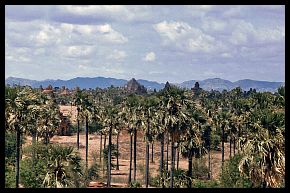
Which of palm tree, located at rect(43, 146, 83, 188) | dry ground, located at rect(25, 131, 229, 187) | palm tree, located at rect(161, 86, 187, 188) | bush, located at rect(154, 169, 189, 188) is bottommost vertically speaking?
dry ground, located at rect(25, 131, 229, 187)

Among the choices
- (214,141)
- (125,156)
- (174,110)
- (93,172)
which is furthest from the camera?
(125,156)

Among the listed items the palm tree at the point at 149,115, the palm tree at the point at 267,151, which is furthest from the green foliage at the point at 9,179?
the palm tree at the point at 267,151

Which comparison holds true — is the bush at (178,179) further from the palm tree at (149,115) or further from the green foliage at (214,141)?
the green foliage at (214,141)

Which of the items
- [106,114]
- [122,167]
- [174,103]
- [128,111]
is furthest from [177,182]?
[122,167]

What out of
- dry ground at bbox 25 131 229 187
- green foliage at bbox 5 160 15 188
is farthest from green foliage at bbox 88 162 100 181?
green foliage at bbox 5 160 15 188

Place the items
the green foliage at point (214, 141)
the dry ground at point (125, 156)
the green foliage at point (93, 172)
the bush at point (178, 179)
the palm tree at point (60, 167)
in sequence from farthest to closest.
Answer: the green foliage at point (214, 141)
the dry ground at point (125, 156)
the green foliage at point (93, 172)
the bush at point (178, 179)
the palm tree at point (60, 167)

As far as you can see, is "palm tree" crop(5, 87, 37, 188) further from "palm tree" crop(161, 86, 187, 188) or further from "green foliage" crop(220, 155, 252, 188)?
"green foliage" crop(220, 155, 252, 188)

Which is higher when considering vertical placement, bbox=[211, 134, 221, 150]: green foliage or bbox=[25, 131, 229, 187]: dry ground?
bbox=[211, 134, 221, 150]: green foliage

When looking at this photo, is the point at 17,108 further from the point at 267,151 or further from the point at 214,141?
the point at 214,141

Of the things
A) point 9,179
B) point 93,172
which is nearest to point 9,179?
point 9,179

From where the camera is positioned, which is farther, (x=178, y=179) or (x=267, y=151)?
(x=178, y=179)

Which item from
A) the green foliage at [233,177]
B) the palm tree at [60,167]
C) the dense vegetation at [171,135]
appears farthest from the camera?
the green foliage at [233,177]

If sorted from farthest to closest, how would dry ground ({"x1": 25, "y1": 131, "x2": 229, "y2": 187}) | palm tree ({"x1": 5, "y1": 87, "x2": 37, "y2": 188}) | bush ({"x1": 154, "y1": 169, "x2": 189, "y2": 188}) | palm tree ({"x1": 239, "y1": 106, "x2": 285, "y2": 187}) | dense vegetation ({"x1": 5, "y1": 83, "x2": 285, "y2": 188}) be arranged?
dry ground ({"x1": 25, "y1": 131, "x2": 229, "y2": 187}), bush ({"x1": 154, "y1": 169, "x2": 189, "y2": 188}), palm tree ({"x1": 5, "y1": 87, "x2": 37, "y2": 188}), dense vegetation ({"x1": 5, "y1": 83, "x2": 285, "y2": 188}), palm tree ({"x1": 239, "y1": 106, "x2": 285, "y2": 187})

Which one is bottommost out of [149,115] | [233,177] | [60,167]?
[233,177]
